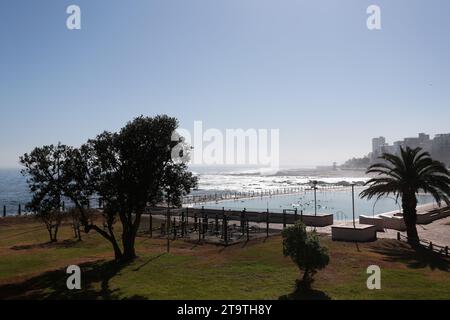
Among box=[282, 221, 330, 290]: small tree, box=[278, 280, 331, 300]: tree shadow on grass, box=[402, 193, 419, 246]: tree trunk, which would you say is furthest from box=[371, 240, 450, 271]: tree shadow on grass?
box=[278, 280, 331, 300]: tree shadow on grass

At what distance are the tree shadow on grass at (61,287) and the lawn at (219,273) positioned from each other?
49mm

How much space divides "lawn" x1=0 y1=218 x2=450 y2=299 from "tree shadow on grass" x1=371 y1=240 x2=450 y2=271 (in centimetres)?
7

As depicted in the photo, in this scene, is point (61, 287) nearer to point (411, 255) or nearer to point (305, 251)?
point (305, 251)

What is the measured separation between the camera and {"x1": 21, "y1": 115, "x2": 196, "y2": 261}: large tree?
1145 inches

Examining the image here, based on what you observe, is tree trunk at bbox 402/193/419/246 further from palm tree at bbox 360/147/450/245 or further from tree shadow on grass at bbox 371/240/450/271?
tree shadow on grass at bbox 371/240/450/271

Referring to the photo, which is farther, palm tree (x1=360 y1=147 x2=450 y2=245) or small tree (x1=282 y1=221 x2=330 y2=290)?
palm tree (x1=360 y1=147 x2=450 y2=245)

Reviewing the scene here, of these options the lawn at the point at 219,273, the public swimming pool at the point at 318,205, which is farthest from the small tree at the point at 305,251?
the public swimming pool at the point at 318,205

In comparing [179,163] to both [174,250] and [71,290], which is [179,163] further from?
[71,290]

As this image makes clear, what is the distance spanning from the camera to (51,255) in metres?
33.6

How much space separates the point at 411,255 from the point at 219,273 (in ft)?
49.6

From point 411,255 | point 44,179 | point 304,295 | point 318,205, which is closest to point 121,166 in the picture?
point 44,179

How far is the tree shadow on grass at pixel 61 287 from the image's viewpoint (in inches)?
800
